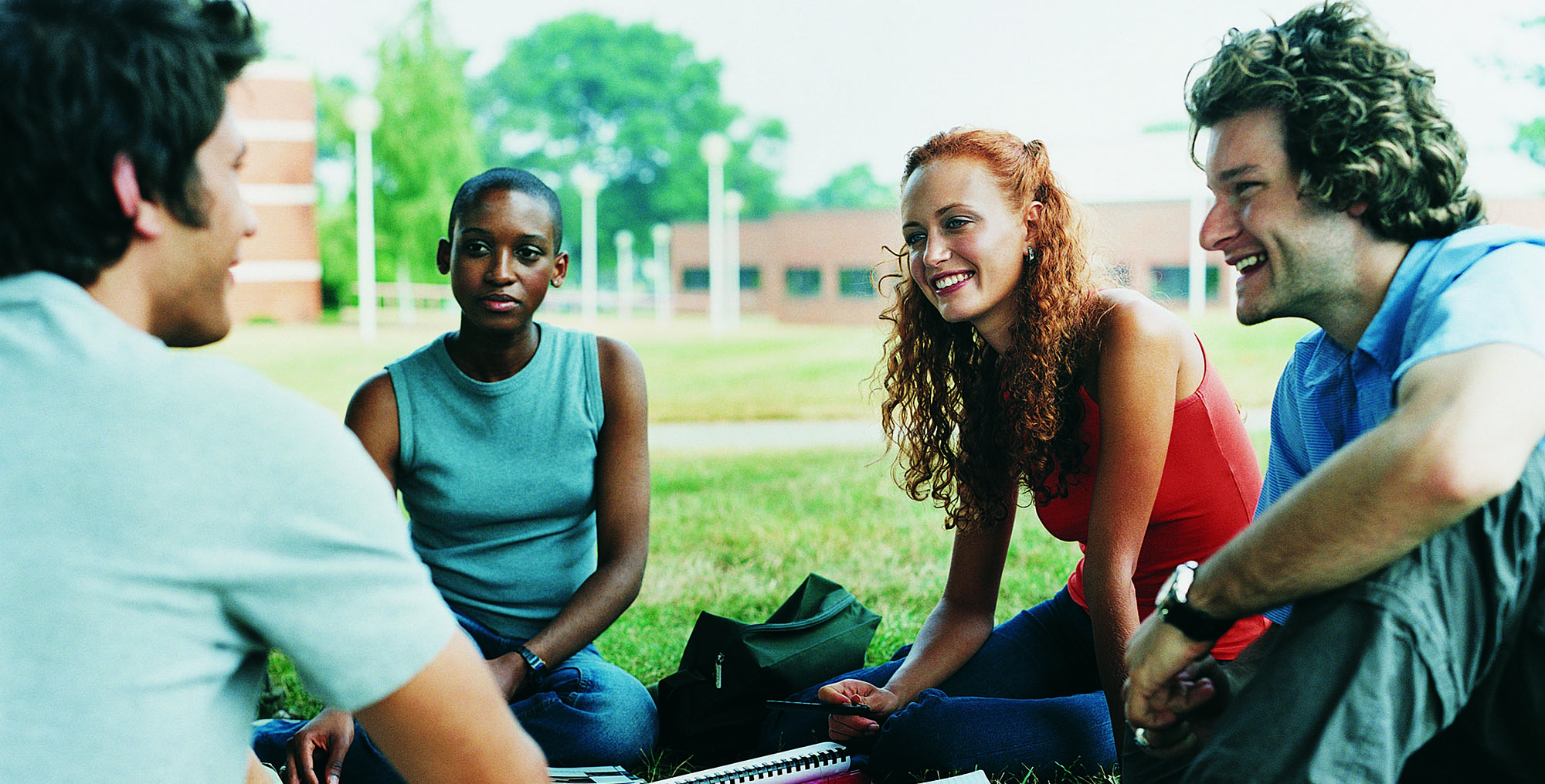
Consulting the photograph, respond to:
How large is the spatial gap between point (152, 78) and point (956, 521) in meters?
2.22

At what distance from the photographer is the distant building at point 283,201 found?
3438 cm

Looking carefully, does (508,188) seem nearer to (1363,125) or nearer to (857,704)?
(857,704)

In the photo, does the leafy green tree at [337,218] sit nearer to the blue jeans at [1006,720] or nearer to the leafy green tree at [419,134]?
the leafy green tree at [419,134]

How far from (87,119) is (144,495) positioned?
39 centimetres

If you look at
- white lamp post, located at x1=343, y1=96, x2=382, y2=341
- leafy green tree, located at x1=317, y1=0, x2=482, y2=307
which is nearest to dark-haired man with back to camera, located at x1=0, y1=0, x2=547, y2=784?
white lamp post, located at x1=343, y1=96, x2=382, y2=341

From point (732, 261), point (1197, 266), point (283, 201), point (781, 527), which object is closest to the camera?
point (781, 527)

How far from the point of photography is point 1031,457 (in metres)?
2.76

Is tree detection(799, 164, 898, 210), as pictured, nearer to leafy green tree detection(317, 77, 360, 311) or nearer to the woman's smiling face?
leafy green tree detection(317, 77, 360, 311)

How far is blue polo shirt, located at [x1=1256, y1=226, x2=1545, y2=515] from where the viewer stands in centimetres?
157

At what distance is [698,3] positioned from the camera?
62.0 m

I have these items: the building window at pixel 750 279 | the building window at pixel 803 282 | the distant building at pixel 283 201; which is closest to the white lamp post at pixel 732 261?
the building window at pixel 750 279

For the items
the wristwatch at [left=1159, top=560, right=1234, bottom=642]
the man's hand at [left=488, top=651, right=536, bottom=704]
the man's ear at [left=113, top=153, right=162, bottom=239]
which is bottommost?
the man's hand at [left=488, top=651, right=536, bottom=704]

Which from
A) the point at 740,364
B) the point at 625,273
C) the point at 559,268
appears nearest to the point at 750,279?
the point at 625,273

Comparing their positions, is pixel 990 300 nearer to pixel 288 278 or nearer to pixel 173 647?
pixel 173 647
